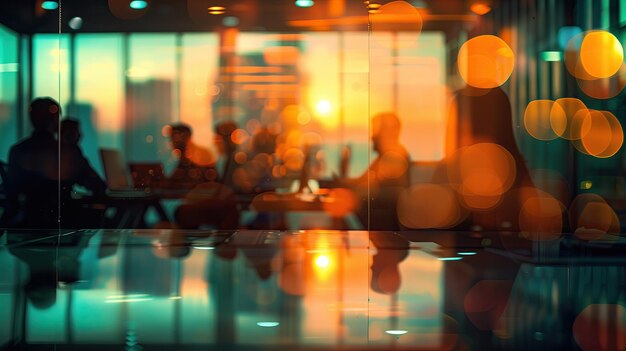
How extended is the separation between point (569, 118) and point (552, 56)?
2.18ft

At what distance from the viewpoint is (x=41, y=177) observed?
6.53m

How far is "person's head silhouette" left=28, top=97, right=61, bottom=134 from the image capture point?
Answer: 6434mm

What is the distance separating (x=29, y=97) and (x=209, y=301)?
4544 mm

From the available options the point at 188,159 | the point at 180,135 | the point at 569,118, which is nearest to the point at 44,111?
the point at 180,135

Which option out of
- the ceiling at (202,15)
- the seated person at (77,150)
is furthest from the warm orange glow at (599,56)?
the seated person at (77,150)

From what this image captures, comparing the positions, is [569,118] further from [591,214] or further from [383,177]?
[383,177]

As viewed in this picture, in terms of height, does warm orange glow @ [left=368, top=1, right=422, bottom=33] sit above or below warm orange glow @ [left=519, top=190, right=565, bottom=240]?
above

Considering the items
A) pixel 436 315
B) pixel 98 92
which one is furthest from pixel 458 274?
pixel 98 92

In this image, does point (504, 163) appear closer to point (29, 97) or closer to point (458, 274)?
point (458, 274)

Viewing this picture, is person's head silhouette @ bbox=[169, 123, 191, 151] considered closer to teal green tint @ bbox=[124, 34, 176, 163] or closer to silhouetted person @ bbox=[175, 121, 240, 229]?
teal green tint @ bbox=[124, 34, 176, 163]

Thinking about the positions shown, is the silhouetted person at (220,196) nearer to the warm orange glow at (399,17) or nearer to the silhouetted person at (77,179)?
the silhouetted person at (77,179)

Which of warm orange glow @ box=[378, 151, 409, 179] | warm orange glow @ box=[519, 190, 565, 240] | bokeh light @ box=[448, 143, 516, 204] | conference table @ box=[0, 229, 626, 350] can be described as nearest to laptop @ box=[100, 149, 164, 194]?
conference table @ box=[0, 229, 626, 350]

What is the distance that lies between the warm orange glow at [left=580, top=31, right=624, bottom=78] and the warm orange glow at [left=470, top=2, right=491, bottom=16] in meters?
1.03

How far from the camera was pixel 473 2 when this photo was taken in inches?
247
